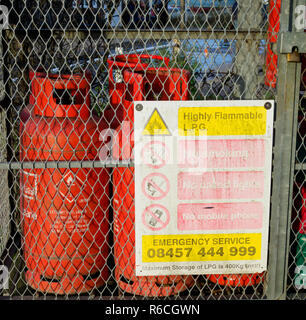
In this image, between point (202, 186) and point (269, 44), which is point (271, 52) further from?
point (202, 186)

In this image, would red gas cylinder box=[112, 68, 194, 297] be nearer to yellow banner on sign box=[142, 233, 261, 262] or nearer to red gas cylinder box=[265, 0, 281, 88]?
yellow banner on sign box=[142, 233, 261, 262]

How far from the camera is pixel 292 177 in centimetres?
211

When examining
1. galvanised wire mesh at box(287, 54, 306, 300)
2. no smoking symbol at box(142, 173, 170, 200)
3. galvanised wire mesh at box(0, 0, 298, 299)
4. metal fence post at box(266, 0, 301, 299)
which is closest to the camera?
metal fence post at box(266, 0, 301, 299)

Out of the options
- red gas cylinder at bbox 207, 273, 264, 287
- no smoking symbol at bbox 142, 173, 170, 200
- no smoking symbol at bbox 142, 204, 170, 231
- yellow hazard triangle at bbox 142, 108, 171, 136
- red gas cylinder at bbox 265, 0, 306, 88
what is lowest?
red gas cylinder at bbox 207, 273, 264, 287

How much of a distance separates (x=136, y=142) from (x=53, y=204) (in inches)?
21.5

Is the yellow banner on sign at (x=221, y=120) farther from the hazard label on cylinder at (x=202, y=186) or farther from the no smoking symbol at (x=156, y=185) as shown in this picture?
the no smoking symbol at (x=156, y=185)

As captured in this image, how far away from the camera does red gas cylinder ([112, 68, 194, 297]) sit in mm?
2201

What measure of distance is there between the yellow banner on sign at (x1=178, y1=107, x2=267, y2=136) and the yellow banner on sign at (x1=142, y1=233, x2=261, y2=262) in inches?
19.2

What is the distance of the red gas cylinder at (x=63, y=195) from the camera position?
2236 mm

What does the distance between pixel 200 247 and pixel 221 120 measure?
23.7 inches

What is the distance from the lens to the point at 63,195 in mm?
2281

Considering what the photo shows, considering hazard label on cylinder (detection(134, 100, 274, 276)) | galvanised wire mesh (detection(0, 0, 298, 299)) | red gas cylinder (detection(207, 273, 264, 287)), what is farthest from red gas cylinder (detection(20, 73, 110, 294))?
red gas cylinder (detection(207, 273, 264, 287))

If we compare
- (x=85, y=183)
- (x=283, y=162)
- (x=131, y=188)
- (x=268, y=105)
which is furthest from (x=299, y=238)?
(x=85, y=183)
